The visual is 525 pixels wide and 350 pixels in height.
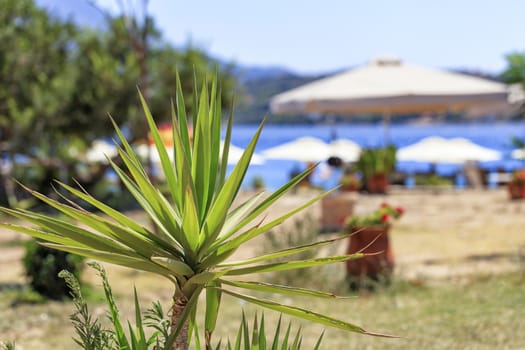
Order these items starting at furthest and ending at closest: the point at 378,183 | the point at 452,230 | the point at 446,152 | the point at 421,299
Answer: the point at 446,152
the point at 378,183
the point at 452,230
the point at 421,299

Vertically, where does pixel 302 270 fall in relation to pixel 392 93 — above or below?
below

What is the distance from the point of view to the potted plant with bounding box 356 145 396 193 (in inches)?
645

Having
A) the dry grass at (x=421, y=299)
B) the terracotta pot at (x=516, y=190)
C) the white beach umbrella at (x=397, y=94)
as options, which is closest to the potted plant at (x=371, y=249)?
the dry grass at (x=421, y=299)

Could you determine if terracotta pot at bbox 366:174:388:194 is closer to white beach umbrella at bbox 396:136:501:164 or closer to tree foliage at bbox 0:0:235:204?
white beach umbrella at bbox 396:136:501:164

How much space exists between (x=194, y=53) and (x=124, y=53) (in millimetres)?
1908

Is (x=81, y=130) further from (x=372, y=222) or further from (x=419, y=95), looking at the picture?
(x=372, y=222)

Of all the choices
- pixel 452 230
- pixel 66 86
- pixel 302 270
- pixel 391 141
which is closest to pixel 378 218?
pixel 302 270

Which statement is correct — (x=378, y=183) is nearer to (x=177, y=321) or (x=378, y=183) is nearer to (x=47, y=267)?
(x=47, y=267)

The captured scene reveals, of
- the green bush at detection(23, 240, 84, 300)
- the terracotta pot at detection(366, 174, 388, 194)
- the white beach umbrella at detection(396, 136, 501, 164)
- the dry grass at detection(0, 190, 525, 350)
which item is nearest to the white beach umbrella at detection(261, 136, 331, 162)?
the terracotta pot at detection(366, 174, 388, 194)

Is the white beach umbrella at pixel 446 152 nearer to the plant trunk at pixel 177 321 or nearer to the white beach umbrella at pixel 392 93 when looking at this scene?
the white beach umbrella at pixel 392 93

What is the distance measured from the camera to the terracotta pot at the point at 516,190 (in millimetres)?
14539

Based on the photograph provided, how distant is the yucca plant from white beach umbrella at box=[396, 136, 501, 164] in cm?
1528

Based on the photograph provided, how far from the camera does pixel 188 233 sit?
72.8 inches

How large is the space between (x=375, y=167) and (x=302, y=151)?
196 cm
